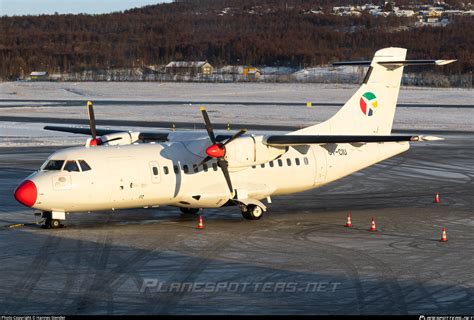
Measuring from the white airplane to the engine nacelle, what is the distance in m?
0.03

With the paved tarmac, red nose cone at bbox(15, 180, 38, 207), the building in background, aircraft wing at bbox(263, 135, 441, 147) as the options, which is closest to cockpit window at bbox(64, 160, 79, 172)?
red nose cone at bbox(15, 180, 38, 207)

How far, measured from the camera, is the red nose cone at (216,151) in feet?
76.0

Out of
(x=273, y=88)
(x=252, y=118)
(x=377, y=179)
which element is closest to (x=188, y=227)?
(x=377, y=179)

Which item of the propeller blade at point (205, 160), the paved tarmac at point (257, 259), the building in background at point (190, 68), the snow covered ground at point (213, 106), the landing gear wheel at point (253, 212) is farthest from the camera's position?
the building in background at point (190, 68)

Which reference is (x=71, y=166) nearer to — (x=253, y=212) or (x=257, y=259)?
(x=253, y=212)

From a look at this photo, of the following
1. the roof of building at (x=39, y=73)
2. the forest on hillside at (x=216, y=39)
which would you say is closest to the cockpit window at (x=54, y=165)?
the forest on hillside at (x=216, y=39)

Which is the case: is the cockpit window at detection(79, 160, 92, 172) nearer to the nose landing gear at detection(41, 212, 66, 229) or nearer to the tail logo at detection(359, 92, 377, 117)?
the nose landing gear at detection(41, 212, 66, 229)

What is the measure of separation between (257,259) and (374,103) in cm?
964

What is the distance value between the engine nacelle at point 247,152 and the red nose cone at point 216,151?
0.30 metres

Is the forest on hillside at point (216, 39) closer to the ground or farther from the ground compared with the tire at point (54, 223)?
farther from the ground

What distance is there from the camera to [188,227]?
76.9 ft

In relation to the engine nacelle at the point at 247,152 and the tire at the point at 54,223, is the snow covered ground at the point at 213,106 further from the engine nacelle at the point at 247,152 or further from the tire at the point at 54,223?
the engine nacelle at the point at 247,152

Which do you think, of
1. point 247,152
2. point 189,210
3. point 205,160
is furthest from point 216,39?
point 247,152

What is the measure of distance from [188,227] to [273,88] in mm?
78225
